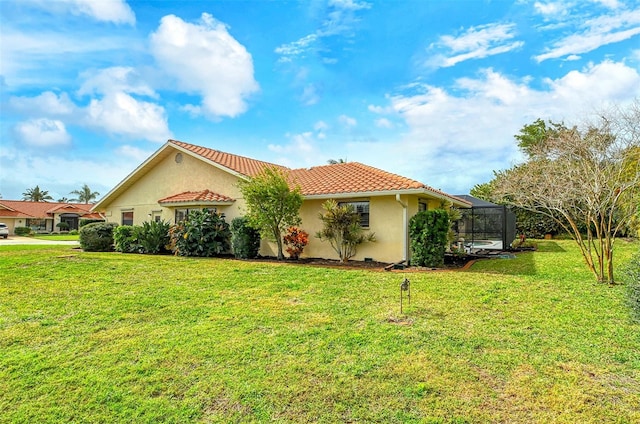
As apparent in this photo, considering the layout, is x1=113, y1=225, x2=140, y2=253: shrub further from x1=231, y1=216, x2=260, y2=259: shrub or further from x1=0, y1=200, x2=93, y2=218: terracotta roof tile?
x1=0, y1=200, x2=93, y2=218: terracotta roof tile

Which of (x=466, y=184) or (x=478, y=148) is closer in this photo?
(x=478, y=148)

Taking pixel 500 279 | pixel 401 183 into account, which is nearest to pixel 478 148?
pixel 401 183

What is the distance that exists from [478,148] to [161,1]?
55.7ft

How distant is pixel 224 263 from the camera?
44.0ft

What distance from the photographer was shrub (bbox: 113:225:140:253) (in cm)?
1837

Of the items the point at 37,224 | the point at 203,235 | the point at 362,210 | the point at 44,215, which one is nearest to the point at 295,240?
the point at 362,210

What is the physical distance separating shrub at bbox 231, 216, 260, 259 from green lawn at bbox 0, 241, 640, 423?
608cm

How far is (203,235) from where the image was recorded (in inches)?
627

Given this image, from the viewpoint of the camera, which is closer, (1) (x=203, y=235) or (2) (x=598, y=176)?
(2) (x=598, y=176)

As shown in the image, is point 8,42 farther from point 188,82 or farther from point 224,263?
point 224,263

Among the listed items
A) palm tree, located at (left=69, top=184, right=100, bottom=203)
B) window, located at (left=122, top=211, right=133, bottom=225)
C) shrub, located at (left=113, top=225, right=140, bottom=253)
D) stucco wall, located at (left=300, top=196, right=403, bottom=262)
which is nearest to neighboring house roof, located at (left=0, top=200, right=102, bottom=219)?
palm tree, located at (left=69, top=184, right=100, bottom=203)

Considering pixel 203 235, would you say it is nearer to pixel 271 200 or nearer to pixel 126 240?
pixel 271 200

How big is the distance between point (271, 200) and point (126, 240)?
9.81 m

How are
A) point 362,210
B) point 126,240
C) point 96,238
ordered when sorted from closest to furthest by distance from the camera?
point 362,210
point 126,240
point 96,238
